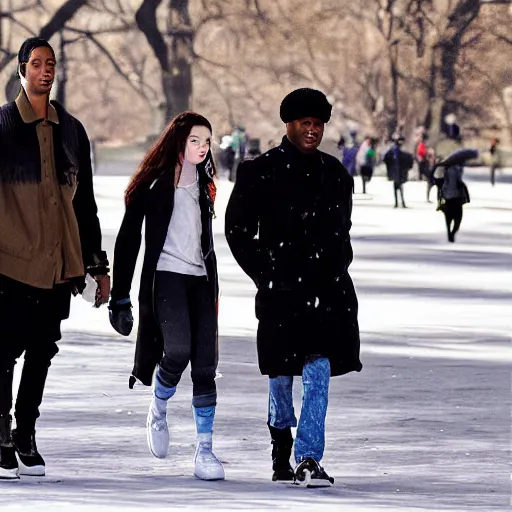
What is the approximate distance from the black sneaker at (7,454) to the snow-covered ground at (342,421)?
91 mm

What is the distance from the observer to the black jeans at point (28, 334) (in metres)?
8.09

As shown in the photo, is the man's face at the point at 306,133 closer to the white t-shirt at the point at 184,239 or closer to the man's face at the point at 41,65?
the white t-shirt at the point at 184,239

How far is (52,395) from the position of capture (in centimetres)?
1098

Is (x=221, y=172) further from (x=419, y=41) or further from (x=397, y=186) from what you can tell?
(x=397, y=186)

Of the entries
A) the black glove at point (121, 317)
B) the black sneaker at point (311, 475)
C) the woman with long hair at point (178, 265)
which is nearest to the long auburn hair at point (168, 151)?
the woman with long hair at point (178, 265)

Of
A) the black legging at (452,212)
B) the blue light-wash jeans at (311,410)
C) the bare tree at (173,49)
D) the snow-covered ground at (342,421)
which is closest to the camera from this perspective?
the snow-covered ground at (342,421)

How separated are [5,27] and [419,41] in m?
14.8

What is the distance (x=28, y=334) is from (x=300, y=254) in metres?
1.03

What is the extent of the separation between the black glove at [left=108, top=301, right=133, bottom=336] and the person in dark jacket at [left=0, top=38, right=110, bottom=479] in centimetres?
17

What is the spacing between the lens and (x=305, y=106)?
320 inches

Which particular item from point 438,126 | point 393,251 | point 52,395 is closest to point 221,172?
point 438,126

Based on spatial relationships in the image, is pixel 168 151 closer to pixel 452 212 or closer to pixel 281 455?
pixel 281 455

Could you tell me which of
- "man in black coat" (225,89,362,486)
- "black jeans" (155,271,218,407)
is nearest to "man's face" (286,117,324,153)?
"man in black coat" (225,89,362,486)

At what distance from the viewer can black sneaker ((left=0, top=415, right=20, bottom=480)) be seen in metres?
8.03
